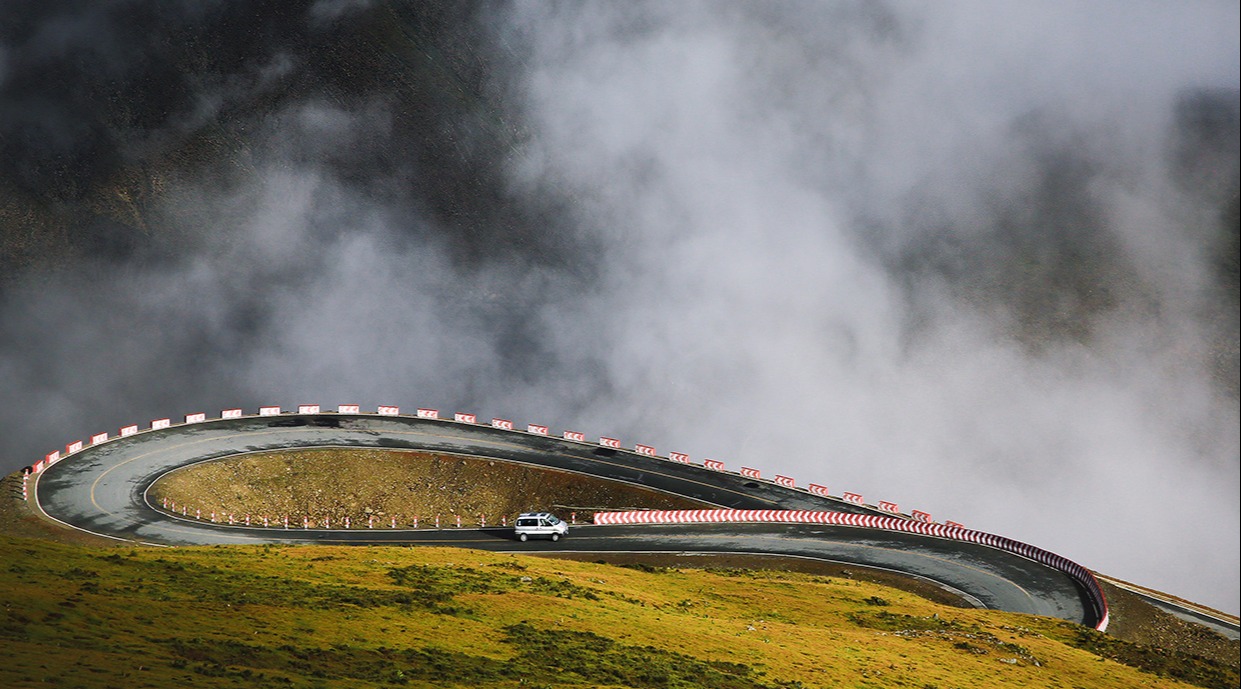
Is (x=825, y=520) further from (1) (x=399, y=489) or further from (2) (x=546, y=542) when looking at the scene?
(1) (x=399, y=489)

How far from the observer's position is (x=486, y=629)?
60.8 m

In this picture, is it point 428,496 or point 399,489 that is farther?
point 399,489

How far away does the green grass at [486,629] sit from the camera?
48.3 metres

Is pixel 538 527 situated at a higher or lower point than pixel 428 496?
lower

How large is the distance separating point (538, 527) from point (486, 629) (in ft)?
134

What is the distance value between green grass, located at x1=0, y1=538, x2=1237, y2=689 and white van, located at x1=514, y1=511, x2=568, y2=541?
11586 millimetres

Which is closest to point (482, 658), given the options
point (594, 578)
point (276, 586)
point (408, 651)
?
point (408, 651)

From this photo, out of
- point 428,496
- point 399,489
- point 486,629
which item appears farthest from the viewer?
point 399,489

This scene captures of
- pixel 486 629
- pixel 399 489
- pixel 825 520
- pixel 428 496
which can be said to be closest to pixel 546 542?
pixel 428 496

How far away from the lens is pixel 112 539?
92.0m

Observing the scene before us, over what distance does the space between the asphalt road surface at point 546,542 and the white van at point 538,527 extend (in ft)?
2.59

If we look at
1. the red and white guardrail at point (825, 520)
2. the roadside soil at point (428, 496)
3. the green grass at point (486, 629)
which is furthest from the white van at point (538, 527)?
the green grass at point (486, 629)

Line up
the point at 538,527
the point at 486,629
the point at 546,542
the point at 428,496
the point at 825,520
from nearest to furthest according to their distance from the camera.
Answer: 1. the point at 486,629
2. the point at 538,527
3. the point at 546,542
4. the point at 825,520
5. the point at 428,496

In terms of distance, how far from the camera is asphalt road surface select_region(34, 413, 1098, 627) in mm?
97875
